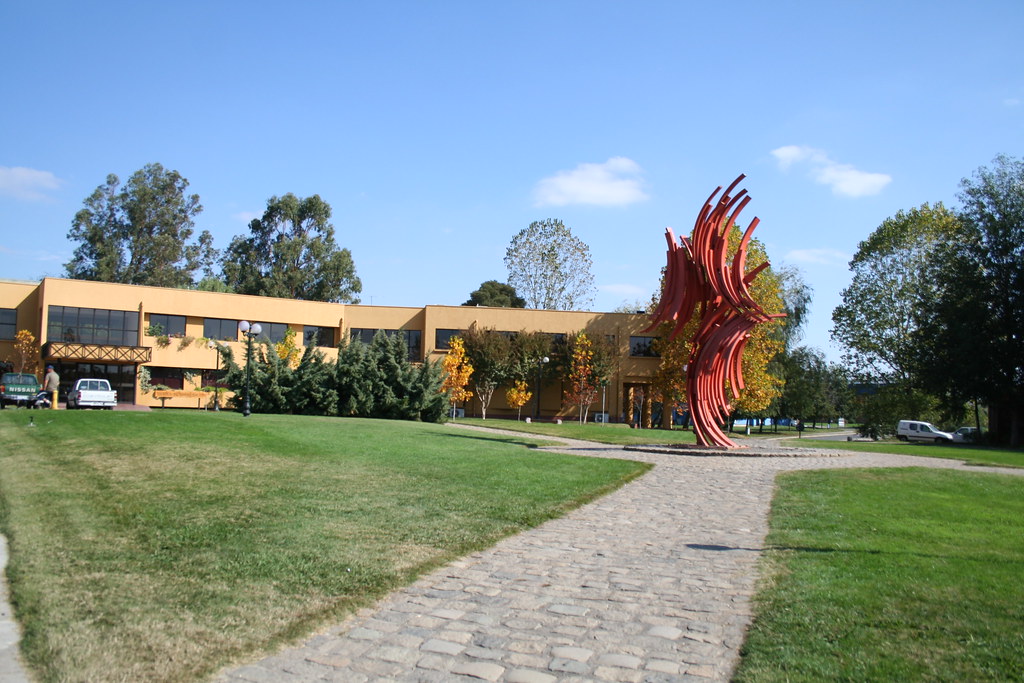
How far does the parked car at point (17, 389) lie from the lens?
108 ft

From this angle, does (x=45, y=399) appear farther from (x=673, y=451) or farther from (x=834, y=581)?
(x=834, y=581)

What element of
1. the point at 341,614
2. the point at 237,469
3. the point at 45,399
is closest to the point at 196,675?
the point at 341,614

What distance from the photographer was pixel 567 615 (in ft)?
19.3

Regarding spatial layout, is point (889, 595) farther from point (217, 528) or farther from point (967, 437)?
point (967, 437)

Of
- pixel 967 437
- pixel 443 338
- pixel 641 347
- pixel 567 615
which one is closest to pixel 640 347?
pixel 641 347

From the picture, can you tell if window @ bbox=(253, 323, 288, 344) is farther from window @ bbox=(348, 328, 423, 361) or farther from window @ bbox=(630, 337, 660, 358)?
window @ bbox=(630, 337, 660, 358)

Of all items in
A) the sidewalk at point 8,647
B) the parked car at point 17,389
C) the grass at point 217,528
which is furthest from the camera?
the parked car at point 17,389

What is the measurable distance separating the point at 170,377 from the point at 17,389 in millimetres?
13852

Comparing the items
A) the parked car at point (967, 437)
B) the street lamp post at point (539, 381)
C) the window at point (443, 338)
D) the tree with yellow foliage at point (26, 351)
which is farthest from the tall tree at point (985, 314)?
the tree with yellow foliage at point (26, 351)

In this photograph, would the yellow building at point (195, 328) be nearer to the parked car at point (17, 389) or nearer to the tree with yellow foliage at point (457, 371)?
the tree with yellow foliage at point (457, 371)

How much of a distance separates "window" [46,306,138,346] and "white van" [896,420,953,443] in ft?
154

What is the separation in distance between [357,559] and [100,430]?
11.4m

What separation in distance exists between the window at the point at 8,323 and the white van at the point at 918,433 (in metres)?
53.8

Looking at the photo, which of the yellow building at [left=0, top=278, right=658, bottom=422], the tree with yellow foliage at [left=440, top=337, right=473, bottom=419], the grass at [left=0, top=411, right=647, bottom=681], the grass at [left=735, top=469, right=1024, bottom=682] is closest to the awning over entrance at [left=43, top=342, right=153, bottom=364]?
the yellow building at [left=0, top=278, right=658, bottom=422]
